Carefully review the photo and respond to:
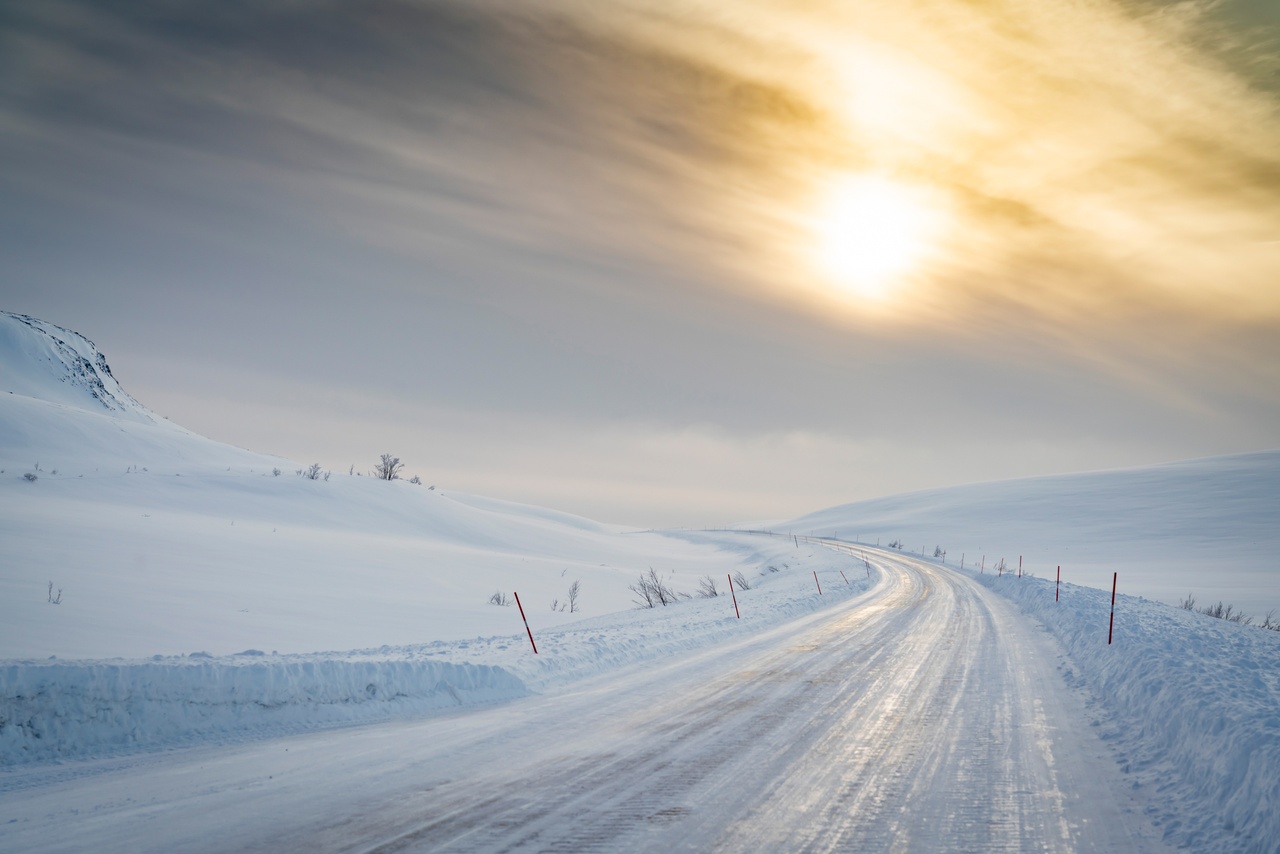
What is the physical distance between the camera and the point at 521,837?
509cm

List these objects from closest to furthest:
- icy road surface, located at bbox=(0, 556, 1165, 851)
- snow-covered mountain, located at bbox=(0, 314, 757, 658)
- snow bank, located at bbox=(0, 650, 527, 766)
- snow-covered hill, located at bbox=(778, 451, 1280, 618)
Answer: icy road surface, located at bbox=(0, 556, 1165, 851) → snow bank, located at bbox=(0, 650, 527, 766) → snow-covered mountain, located at bbox=(0, 314, 757, 658) → snow-covered hill, located at bbox=(778, 451, 1280, 618)

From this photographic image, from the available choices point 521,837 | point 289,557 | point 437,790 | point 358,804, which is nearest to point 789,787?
point 521,837

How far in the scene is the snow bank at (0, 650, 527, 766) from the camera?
7.46 meters

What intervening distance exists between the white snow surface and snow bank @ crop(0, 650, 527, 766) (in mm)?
25

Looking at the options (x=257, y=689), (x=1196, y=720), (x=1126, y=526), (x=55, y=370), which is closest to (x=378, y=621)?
(x=257, y=689)

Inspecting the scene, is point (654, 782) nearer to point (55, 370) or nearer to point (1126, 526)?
point (1126, 526)

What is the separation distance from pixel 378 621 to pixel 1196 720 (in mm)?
16156

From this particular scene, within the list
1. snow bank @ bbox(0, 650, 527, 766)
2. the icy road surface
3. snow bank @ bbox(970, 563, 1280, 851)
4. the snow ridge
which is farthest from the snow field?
the snow ridge

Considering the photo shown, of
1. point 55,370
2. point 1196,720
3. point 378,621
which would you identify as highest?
point 55,370

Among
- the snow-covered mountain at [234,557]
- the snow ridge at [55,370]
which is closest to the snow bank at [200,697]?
the snow-covered mountain at [234,557]

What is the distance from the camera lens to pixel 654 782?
627 cm

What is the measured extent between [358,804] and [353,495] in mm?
37366

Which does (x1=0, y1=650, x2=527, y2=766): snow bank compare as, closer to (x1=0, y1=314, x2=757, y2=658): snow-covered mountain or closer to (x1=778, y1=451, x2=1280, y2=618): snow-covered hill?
(x1=0, y1=314, x2=757, y2=658): snow-covered mountain

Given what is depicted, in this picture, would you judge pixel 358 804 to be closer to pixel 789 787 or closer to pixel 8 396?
pixel 789 787
